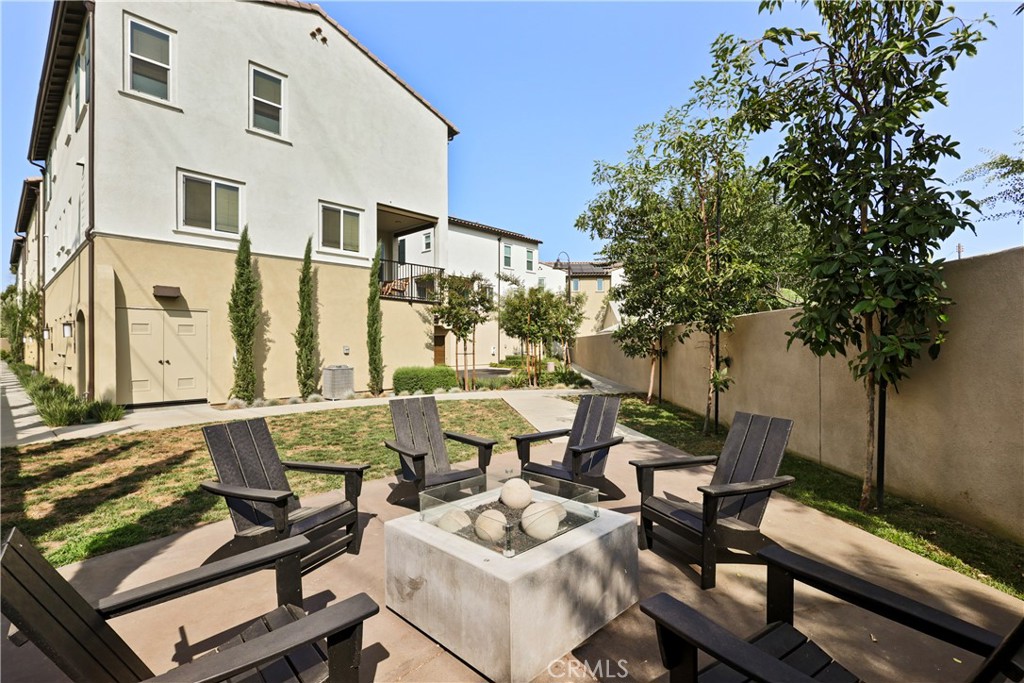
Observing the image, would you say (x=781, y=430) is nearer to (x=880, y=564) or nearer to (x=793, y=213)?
(x=880, y=564)

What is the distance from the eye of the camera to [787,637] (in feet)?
6.99

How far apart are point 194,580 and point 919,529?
5.62 metres

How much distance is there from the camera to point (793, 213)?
5.49m

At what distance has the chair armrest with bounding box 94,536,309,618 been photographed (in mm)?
1892

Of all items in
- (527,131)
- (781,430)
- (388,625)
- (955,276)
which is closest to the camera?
(388,625)

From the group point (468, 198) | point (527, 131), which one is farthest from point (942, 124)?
point (468, 198)

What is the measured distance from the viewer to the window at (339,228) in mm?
15094

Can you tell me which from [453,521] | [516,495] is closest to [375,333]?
[516,495]

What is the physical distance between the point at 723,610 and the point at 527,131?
10.1 meters

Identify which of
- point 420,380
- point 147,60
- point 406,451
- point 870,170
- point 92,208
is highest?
point 147,60

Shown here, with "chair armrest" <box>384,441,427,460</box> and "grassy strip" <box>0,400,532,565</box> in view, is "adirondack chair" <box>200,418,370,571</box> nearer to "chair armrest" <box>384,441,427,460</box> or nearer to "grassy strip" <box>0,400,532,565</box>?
"chair armrest" <box>384,441,427,460</box>

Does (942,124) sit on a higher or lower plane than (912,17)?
lower

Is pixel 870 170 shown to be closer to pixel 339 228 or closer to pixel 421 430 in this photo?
pixel 421 430

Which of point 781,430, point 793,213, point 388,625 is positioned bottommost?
point 388,625
